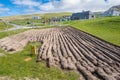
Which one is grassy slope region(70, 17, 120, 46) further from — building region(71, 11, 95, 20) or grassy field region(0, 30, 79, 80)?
building region(71, 11, 95, 20)

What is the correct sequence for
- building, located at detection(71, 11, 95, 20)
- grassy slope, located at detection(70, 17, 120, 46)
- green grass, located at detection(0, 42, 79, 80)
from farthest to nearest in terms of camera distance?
1. building, located at detection(71, 11, 95, 20)
2. grassy slope, located at detection(70, 17, 120, 46)
3. green grass, located at detection(0, 42, 79, 80)

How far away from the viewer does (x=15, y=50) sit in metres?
27.4

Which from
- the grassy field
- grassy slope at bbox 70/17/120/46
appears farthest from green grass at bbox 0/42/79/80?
grassy slope at bbox 70/17/120/46

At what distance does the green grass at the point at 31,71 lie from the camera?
1592 cm

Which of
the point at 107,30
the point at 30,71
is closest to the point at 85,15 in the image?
the point at 107,30

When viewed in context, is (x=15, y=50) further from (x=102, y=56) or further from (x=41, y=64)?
(x=102, y=56)

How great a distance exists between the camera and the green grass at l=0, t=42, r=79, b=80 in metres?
15.9

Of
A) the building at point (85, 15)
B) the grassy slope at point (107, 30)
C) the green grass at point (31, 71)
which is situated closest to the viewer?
the green grass at point (31, 71)

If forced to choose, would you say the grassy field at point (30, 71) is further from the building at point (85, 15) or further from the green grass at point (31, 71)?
the building at point (85, 15)

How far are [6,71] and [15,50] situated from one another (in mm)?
9545

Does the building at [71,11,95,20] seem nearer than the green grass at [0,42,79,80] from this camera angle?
No

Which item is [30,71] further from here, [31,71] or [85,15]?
[85,15]

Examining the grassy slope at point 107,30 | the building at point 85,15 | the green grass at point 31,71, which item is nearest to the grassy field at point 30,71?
the green grass at point 31,71

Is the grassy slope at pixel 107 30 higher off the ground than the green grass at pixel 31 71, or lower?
higher
